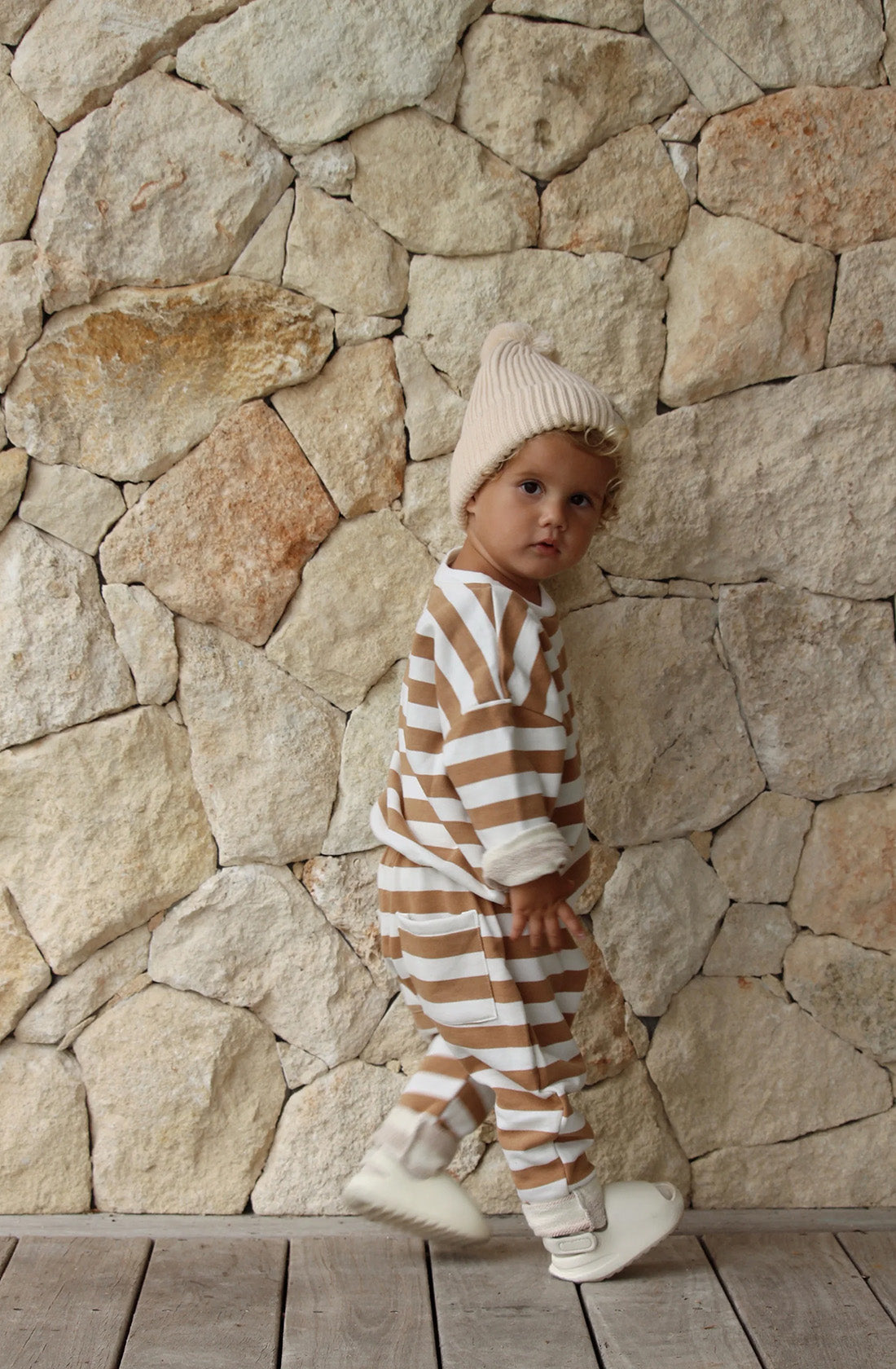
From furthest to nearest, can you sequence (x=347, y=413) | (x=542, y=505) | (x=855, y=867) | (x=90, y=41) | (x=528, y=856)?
(x=855, y=867) → (x=347, y=413) → (x=90, y=41) → (x=542, y=505) → (x=528, y=856)

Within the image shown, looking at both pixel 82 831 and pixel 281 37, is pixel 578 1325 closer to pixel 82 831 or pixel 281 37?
pixel 82 831

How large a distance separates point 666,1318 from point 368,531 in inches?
49.9

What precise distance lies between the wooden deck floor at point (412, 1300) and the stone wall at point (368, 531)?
0.12 metres

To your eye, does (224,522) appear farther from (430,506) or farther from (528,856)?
(528,856)

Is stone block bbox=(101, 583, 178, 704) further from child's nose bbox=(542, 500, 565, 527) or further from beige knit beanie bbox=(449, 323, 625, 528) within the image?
child's nose bbox=(542, 500, 565, 527)

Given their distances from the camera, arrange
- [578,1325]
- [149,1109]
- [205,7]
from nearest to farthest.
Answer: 1. [578,1325]
2. [205,7]
3. [149,1109]

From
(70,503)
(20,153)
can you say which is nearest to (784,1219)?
(70,503)

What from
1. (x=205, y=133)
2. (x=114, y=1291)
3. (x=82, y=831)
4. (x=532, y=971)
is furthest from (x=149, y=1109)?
(x=205, y=133)

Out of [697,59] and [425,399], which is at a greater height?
[697,59]

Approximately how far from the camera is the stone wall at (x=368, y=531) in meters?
1.80

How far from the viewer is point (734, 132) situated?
186 cm

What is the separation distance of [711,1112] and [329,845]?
0.82m

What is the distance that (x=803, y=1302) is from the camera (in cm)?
168

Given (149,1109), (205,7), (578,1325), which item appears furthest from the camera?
(149,1109)
